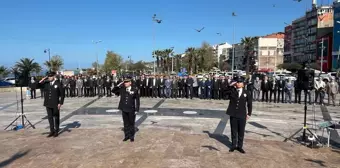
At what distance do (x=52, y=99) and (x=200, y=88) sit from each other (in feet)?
41.1

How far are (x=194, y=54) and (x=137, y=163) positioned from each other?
75819 mm

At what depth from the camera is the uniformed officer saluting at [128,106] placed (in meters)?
8.23

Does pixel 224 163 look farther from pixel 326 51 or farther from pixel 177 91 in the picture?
pixel 326 51

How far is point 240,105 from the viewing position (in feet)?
23.9

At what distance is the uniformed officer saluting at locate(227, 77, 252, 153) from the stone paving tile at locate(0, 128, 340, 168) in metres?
0.35

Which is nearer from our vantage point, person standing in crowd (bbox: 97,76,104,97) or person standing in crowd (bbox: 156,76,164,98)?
person standing in crowd (bbox: 156,76,164,98)

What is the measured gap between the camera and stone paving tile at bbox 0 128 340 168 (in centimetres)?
641

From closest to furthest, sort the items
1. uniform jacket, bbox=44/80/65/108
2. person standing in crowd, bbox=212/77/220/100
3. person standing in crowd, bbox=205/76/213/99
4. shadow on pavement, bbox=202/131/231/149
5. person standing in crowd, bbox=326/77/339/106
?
shadow on pavement, bbox=202/131/231/149, uniform jacket, bbox=44/80/65/108, person standing in crowd, bbox=326/77/339/106, person standing in crowd, bbox=212/77/220/100, person standing in crowd, bbox=205/76/213/99

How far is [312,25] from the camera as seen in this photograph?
97.3m

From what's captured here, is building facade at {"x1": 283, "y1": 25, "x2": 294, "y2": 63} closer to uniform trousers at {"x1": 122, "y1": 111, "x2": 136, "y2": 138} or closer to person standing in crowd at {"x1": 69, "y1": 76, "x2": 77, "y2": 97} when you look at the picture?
person standing in crowd at {"x1": 69, "y1": 76, "x2": 77, "y2": 97}

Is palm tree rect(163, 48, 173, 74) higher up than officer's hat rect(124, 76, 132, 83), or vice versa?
palm tree rect(163, 48, 173, 74)

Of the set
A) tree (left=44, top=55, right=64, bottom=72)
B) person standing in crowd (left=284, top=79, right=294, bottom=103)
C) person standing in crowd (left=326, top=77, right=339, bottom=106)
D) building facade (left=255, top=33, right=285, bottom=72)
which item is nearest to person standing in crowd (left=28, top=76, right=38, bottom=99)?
person standing in crowd (left=284, top=79, right=294, bottom=103)

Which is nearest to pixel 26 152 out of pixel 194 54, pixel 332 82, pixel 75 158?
pixel 75 158

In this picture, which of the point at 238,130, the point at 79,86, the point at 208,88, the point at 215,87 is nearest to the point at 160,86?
the point at 208,88
